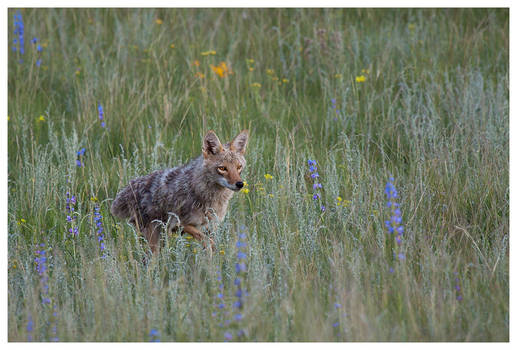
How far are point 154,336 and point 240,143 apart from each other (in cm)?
232

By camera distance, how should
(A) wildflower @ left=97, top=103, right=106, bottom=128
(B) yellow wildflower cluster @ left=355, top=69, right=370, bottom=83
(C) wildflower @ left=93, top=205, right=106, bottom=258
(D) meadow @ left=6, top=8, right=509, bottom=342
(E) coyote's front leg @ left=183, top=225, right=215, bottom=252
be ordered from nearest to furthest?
(D) meadow @ left=6, top=8, right=509, bottom=342
(C) wildflower @ left=93, top=205, right=106, bottom=258
(E) coyote's front leg @ left=183, top=225, right=215, bottom=252
(A) wildflower @ left=97, top=103, right=106, bottom=128
(B) yellow wildflower cluster @ left=355, top=69, right=370, bottom=83

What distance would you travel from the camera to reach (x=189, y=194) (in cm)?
556

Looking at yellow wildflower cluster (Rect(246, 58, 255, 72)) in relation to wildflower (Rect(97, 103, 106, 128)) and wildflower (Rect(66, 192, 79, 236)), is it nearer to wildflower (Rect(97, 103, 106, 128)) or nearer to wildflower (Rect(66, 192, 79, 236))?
wildflower (Rect(97, 103, 106, 128))

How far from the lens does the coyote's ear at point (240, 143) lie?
5551 millimetres

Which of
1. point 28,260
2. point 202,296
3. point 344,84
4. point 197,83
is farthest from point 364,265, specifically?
point 197,83

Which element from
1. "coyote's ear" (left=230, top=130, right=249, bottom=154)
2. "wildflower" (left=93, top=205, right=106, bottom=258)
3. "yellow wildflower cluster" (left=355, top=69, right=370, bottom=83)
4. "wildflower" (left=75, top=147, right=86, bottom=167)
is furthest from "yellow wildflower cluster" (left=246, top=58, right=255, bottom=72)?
"wildflower" (left=93, top=205, right=106, bottom=258)

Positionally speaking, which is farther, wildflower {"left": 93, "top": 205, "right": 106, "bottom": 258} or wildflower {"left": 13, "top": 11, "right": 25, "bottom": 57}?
wildflower {"left": 13, "top": 11, "right": 25, "bottom": 57}

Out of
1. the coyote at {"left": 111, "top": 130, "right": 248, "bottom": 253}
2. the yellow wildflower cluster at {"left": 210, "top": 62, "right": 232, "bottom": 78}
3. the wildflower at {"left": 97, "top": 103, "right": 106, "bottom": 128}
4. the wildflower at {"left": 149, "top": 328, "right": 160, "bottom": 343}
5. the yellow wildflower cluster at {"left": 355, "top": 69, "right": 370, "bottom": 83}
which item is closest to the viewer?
the wildflower at {"left": 149, "top": 328, "right": 160, "bottom": 343}

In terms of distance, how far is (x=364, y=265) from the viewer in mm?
4211

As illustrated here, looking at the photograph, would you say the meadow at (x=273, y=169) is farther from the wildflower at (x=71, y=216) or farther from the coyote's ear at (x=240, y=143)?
the coyote's ear at (x=240, y=143)

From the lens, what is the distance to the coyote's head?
5.27 metres

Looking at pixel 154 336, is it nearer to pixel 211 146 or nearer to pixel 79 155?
pixel 211 146

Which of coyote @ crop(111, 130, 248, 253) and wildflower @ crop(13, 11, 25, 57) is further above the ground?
wildflower @ crop(13, 11, 25, 57)

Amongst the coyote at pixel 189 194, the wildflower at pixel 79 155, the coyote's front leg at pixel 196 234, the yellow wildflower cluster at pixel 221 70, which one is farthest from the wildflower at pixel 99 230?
the yellow wildflower cluster at pixel 221 70
